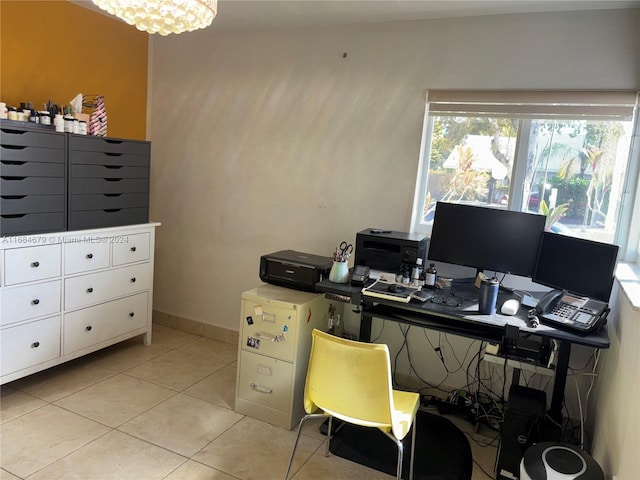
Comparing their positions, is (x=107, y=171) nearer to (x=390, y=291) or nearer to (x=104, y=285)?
(x=104, y=285)

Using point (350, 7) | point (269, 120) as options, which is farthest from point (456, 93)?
point (269, 120)

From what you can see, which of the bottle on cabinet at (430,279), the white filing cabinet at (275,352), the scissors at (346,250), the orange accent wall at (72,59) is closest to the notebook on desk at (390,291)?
the bottle on cabinet at (430,279)

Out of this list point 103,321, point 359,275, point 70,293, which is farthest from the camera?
point 103,321

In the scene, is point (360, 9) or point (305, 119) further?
point (305, 119)

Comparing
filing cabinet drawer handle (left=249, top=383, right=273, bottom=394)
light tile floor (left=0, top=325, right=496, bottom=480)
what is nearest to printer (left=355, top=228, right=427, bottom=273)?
filing cabinet drawer handle (left=249, top=383, right=273, bottom=394)

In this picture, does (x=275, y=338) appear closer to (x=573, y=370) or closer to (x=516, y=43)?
(x=573, y=370)

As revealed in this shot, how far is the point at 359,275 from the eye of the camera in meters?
2.51

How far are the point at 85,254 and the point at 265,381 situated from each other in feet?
4.55

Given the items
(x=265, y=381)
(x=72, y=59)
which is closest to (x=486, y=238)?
(x=265, y=381)

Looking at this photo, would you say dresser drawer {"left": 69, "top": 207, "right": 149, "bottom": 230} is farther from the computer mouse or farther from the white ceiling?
the computer mouse

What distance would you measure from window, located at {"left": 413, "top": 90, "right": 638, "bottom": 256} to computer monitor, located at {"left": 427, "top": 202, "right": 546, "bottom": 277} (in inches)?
12.0

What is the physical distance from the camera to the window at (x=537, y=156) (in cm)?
251

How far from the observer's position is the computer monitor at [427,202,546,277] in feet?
8.09

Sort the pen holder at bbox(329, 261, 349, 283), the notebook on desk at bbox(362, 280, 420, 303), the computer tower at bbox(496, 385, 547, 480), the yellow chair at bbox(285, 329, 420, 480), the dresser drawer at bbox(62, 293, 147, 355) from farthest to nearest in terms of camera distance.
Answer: the dresser drawer at bbox(62, 293, 147, 355)
the pen holder at bbox(329, 261, 349, 283)
the notebook on desk at bbox(362, 280, 420, 303)
the computer tower at bbox(496, 385, 547, 480)
the yellow chair at bbox(285, 329, 420, 480)
